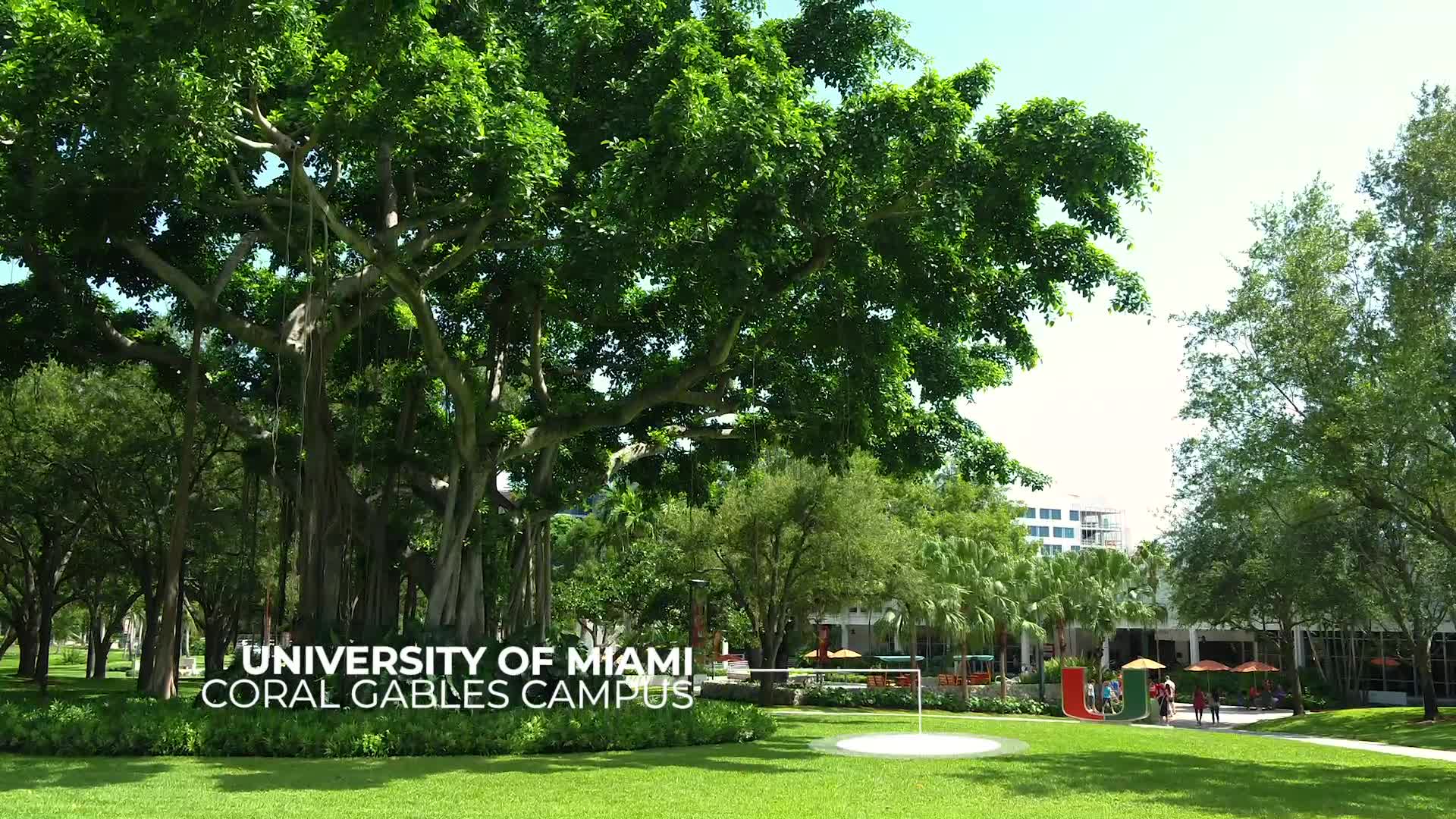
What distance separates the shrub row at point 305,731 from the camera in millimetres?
15984

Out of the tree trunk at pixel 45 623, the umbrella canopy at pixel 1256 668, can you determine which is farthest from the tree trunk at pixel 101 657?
the umbrella canopy at pixel 1256 668

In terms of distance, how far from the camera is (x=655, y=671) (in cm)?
1988

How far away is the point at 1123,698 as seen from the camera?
36.1 meters

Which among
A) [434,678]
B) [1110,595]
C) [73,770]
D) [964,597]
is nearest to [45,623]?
[434,678]

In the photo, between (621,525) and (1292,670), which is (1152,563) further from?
(621,525)

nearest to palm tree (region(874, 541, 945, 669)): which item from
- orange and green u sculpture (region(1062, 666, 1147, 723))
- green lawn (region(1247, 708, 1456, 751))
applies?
orange and green u sculpture (region(1062, 666, 1147, 723))

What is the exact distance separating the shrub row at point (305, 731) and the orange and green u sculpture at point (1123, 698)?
60.1 ft

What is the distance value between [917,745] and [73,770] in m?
12.2

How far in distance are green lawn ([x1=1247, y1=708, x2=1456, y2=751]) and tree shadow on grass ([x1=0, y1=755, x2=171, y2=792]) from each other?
2383cm

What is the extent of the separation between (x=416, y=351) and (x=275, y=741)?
33.4 feet

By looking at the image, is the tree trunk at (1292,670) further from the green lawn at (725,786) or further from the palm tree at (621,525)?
the palm tree at (621,525)

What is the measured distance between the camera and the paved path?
22734 mm

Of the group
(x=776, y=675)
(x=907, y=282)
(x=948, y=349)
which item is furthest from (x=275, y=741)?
(x=776, y=675)

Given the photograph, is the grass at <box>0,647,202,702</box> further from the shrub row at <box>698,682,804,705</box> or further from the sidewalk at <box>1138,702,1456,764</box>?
the sidewalk at <box>1138,702,1456,764</box>
